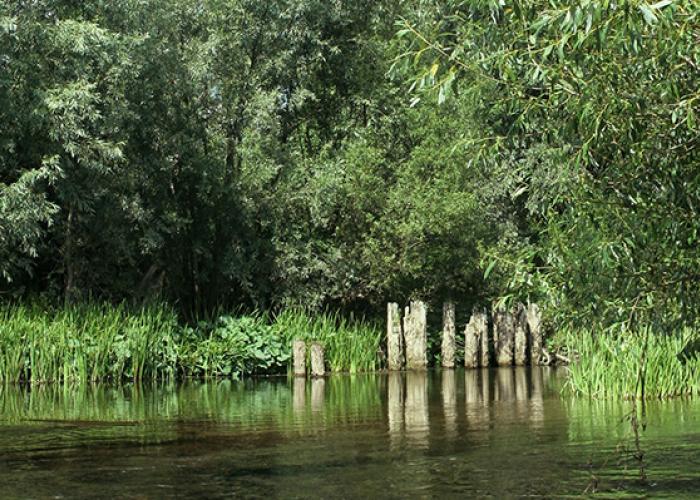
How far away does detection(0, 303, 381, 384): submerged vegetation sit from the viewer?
2588cm

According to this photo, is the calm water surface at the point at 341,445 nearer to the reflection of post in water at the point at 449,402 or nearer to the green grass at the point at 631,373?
the reflection of post in water at the point at 449,402

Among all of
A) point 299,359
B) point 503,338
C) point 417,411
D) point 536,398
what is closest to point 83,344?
point 299,359

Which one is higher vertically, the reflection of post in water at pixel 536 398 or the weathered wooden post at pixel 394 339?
the weathered wooden post at pixel 394 339

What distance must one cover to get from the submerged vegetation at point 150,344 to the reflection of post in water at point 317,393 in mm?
2345

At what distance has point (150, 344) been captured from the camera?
27344mm

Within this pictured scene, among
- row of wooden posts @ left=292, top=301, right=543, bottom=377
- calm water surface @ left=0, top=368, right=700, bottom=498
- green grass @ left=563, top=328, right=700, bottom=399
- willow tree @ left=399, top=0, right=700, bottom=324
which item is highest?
willow tree @ left=399, top=0, right=700, bottom=324

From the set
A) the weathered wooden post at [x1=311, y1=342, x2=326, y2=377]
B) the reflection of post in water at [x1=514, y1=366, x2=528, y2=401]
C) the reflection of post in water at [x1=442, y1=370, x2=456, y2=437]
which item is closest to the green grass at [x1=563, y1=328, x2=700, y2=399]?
the reflection of post in water at [x1=514, y1=366, x2=528, y2=401]

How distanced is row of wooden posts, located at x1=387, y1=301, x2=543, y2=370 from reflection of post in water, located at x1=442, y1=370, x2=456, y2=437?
1.33 m

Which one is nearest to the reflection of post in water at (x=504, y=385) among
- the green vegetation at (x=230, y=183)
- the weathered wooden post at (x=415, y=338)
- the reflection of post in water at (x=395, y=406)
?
the reflection of post in water at (x=395, y=406)

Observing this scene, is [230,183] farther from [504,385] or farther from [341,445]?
[341,445]

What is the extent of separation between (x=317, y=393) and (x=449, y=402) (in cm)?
366

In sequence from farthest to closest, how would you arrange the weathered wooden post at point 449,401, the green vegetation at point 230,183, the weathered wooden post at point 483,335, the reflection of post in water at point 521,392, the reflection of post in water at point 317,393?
the weathered wooden post at point 483,335
the green vegetation at point 230,183
the reflection of post in water at point 317,393
the reflection of post in water at point 521,392
the weathered wooden post at point 449,401

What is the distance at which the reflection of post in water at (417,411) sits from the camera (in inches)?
582

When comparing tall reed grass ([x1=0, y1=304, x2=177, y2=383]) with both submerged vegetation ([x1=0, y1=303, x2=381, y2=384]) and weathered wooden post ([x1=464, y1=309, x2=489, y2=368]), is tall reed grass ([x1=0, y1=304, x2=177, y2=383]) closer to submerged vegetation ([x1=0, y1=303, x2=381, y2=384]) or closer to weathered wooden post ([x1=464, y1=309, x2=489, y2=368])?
submerged vegetation ([x1=0, y1=303, x2=381, y2=384])
